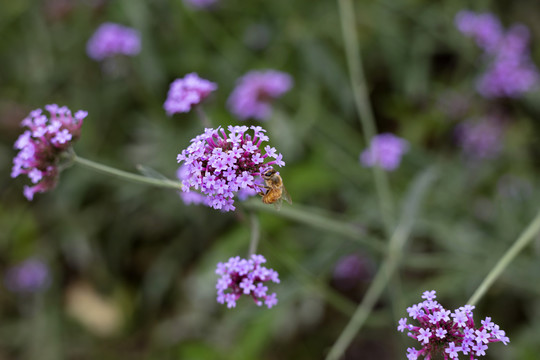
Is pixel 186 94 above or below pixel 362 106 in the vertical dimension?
below

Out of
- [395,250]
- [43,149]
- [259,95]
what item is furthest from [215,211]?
[43,149]

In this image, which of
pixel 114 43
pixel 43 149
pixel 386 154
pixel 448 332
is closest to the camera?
pixel 448 332

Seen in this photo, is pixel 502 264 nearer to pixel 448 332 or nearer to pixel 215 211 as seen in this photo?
pixel 448 332

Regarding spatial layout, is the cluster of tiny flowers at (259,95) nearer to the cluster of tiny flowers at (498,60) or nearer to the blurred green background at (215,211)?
the blurred green background at (215,211)

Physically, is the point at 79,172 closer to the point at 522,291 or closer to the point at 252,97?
the point at 252,97

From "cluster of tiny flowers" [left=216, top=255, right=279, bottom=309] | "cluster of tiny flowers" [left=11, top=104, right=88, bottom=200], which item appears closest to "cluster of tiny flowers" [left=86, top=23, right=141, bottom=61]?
"cluster of tiny flowers" [left=11, top=104, right=88, bottom=200]

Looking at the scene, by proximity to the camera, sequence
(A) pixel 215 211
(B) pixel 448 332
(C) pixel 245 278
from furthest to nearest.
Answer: (A) pixel 215 211
(C) pixel 245 278
(B) pixel 448 332

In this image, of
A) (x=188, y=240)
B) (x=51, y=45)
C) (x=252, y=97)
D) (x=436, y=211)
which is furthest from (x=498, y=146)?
(x=51, y=45)
